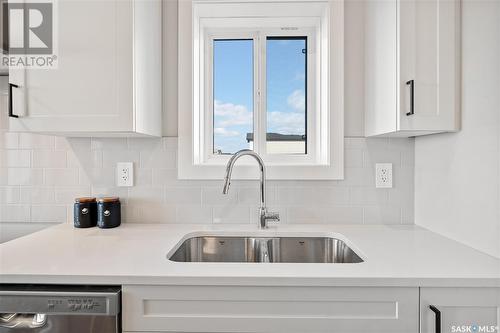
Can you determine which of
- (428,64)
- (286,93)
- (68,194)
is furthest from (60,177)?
(428,64)

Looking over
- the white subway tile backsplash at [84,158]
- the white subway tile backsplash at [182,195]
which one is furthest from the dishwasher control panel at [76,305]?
the white subway tile backsplash at [84,158]

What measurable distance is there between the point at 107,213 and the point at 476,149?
5.32ft

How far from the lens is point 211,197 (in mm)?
1660

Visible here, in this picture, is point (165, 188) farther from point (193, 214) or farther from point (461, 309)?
point (461, 309)

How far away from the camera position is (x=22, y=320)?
0.97 m

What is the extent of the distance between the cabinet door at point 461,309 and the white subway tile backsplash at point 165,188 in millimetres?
716

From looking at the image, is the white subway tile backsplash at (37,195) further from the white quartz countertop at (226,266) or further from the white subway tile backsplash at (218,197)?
the white subway tile backsplash at (218,197)

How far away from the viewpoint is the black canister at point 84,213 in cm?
154

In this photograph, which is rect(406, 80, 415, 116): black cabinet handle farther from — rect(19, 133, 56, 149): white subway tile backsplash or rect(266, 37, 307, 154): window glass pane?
rect(19, 133, 56, 149): white subway tile backsplash

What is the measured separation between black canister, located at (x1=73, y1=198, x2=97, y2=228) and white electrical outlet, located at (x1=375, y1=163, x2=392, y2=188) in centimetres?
148

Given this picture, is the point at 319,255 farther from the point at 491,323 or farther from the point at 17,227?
the point at 17,227

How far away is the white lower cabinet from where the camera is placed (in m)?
0.95

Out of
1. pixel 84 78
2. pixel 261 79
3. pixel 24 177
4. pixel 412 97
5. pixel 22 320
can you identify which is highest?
pixel 261 79

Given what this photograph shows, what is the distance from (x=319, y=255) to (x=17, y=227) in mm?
1601
